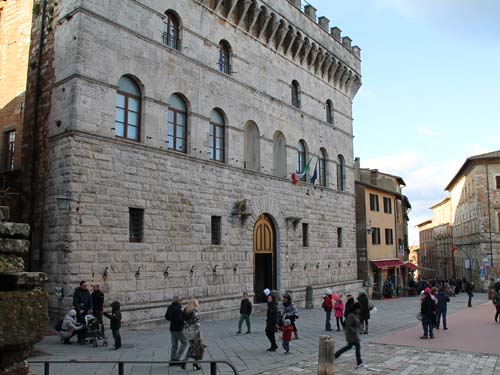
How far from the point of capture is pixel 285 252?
74.5 ft

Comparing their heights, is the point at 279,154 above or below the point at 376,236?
above

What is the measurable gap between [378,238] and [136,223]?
2491 cm

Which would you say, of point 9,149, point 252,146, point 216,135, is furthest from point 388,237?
point 9,149

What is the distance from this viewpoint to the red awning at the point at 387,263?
113 ft

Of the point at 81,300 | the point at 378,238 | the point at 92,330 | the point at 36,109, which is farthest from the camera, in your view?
the point at 378,238

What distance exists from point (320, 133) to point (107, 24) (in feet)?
47.7

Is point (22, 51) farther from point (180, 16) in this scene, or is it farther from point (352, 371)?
point (352, 371)

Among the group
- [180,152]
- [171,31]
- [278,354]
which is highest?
[171,31]

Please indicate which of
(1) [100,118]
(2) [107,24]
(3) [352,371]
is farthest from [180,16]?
(3) [352,371]

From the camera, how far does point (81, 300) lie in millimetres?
12586

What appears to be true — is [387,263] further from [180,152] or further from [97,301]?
[97,301]

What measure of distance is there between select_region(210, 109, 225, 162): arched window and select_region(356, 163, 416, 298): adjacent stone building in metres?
16.7

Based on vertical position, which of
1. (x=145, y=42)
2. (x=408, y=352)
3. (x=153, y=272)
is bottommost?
(x=408, y=352)

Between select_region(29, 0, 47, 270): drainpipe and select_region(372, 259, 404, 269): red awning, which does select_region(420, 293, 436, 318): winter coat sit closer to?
select_region(29, 0, 47, 270): drainpipe
